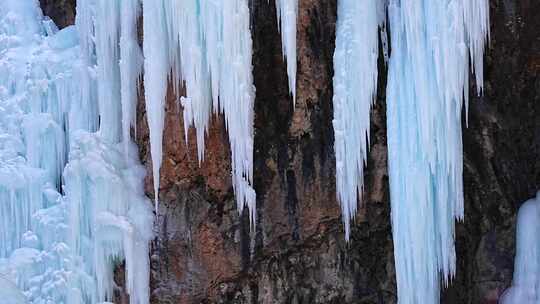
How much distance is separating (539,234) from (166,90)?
8.91 ft

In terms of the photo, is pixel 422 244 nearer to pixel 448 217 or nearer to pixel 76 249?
pixel 448 217

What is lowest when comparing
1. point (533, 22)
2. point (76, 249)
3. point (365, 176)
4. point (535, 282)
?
point (535, 282)

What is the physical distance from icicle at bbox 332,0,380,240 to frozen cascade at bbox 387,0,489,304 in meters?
0.14

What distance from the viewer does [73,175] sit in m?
5.64

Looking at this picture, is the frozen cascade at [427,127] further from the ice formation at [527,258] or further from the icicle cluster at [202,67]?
the icicle cluster at [202,67]

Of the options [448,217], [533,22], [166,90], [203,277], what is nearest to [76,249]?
[203,277]

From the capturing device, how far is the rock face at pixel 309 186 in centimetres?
548

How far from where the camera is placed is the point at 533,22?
5.54 metres

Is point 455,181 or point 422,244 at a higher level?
point 455,181

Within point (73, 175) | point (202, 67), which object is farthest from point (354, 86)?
point (73, 175)

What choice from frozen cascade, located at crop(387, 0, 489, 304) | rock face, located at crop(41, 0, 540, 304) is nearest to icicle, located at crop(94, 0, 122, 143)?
rock face, located at crop(41, 0, 540, 304)

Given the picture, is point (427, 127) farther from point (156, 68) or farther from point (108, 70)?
point (108, 70)

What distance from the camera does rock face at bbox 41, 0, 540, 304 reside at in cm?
548

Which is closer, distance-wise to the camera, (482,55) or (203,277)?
(482,55)
